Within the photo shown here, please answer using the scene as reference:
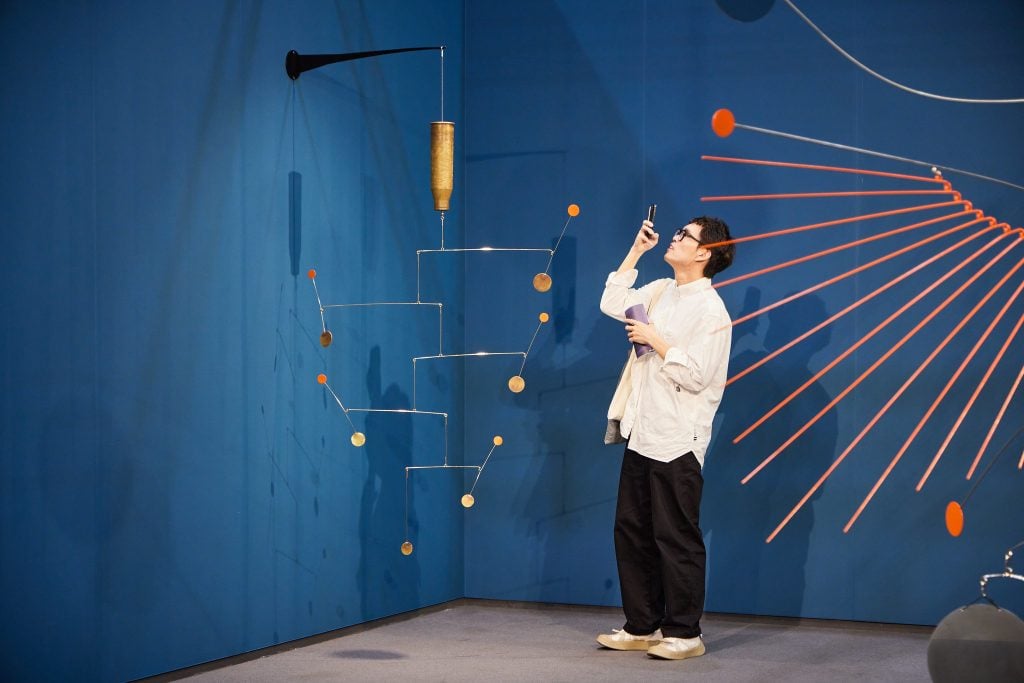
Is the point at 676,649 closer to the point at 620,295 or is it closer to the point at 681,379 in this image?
the point at 681,379

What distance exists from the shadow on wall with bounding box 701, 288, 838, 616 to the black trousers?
618 mm

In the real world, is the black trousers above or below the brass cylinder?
below

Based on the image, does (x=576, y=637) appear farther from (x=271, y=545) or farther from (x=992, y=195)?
(x=992, y=195)

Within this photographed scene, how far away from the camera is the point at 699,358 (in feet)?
13.4

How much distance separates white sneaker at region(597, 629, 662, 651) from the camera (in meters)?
4.28

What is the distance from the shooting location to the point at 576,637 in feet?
14.9

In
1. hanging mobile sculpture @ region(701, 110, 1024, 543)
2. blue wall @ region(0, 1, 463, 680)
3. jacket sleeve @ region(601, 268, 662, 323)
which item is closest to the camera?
hanging mobile sculpture @ region(701, 110, 1024, 543)

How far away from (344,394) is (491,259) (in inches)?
43.2

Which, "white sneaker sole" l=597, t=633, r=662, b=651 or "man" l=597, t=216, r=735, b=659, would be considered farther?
"white sneaker sole" l=597, t=633, r=662, b=651

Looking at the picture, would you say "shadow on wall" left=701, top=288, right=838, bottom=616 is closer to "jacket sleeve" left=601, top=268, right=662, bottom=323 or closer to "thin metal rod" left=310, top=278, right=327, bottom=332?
"jacket sleeve" left=601, top=268, right=662, bottom=323

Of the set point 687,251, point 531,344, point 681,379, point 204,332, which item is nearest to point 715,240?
point 687,251

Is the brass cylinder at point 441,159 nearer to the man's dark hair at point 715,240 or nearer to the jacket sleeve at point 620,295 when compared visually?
the jacket sleeve at point 620,295

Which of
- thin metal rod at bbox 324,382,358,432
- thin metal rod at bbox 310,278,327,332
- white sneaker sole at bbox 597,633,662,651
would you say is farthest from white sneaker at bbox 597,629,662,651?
thin metal rod at bbox 310,278,327,332

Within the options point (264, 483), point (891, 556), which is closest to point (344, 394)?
point (264, 483)
